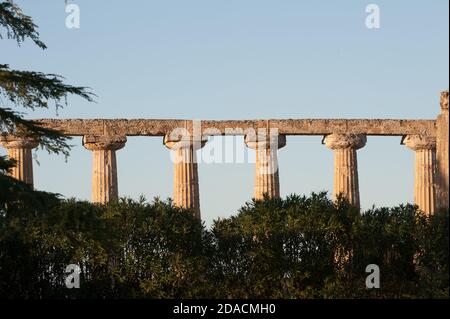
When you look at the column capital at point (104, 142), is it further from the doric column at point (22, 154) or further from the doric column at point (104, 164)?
the doric column at point (22, 154)

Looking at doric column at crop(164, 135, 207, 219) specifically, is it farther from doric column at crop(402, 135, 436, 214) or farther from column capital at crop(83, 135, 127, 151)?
doric column at crop(402, 135, 436, 214)

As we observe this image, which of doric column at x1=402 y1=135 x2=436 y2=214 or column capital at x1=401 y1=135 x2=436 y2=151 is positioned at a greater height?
column capital at x1=401 y1=135 x2=436 y2=151

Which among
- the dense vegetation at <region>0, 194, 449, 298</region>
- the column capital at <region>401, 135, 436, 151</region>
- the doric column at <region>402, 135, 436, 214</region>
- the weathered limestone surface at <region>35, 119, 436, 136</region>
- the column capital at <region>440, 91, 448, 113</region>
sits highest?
the weathered limestone surface at <region>35, 119, 436, 136</region>

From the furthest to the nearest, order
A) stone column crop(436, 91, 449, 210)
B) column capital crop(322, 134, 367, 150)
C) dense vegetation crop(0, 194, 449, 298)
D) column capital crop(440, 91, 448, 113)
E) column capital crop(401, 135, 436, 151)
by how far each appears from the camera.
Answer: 1. column capital crop(401, 135, 436, 151)
2. column capital crop(322, 134, 367, 150)
3. dense vegetation crop(0, 194, 449, 298)
4. column capital crop(440, 91, 448, 113)
5. stone column crop(436, 91, 449, 210)

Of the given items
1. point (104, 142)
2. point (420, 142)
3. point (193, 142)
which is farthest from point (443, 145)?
point (104, 142)

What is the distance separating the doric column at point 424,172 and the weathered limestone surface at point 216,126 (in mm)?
1860

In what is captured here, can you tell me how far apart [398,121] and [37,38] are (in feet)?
67.7

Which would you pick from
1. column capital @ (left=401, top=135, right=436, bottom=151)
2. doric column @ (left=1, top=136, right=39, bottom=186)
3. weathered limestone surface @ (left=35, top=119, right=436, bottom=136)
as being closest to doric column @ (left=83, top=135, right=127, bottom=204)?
weathered limestone surface @ (left=35, top=119, right=436, bottom=136)

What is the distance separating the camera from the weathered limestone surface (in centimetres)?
4900

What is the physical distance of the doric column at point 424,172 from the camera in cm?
5053

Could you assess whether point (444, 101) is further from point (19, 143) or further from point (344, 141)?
point (19, 143)

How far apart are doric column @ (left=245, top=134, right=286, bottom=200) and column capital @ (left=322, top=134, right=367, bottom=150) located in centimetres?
216

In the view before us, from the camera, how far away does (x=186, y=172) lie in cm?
4909

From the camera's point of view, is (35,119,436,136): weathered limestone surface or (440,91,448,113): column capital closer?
(440,91,448,113): column capital
